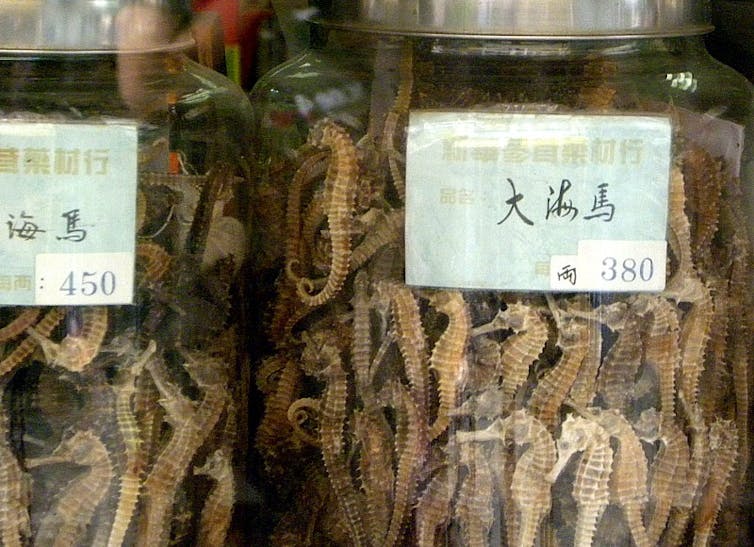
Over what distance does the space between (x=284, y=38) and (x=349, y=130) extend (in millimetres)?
299

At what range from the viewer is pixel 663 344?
2.72ft

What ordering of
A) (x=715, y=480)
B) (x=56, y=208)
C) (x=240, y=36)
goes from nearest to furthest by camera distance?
(x=56, y=208) → (x=715, y=480) → (x=240, y=36)

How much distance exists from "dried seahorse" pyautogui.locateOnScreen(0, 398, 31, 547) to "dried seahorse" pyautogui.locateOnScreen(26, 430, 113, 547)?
0.01 metres

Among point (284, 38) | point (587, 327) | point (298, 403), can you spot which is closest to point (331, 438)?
point (298, 403)

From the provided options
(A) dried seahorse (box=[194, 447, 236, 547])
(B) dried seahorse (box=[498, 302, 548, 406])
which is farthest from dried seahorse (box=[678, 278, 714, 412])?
(A) dried seahorse (box=[194, 447, 236, 547])

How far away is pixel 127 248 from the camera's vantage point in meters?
0.79

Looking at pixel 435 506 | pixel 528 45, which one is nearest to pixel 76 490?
pixel 435 506

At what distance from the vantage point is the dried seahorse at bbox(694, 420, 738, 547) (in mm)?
865

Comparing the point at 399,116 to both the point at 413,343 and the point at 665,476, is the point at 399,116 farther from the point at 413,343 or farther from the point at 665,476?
the point at 665,476

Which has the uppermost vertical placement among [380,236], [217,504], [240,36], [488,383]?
[240,36]

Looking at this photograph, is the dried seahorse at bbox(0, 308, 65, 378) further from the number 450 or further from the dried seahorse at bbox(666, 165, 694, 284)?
the dried seahorse at bbox(666, 165, 694, 284)

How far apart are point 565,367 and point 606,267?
0.27 ft

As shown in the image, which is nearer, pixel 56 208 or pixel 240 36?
pixel 56 208

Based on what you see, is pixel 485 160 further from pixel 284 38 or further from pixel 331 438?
pixel 284 38
